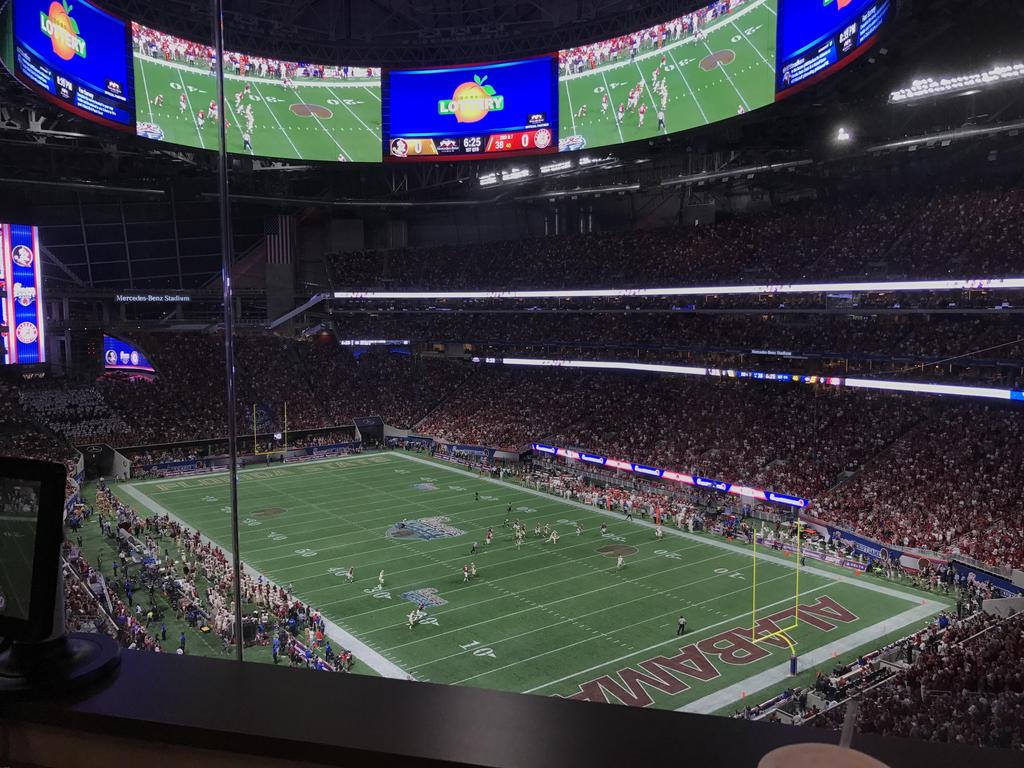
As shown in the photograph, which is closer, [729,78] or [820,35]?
[820,35]

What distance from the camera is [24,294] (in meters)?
34.2

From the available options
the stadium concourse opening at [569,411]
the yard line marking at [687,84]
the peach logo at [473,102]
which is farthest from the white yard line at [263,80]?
the yard line marking at [687,84]

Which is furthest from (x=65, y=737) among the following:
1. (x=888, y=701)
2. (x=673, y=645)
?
(x=673, y=645)

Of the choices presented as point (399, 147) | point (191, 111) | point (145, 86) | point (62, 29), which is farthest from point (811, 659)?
point (145, 86)

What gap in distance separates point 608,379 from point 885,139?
18.5 m

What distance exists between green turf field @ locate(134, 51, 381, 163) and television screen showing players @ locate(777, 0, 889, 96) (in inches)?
925

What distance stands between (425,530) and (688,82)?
77.4ft

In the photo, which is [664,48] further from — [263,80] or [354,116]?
[263,80]

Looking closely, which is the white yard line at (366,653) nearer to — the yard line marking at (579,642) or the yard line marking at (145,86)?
the yard line marking at (579,642)

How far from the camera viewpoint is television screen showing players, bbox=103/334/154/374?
47.3 m

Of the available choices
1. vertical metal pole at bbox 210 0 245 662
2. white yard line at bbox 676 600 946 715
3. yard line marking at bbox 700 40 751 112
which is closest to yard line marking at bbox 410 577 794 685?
white yard line at bbox 676 600 946 715

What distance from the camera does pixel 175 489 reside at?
35781 millimetres

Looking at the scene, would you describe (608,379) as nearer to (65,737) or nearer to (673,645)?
(673,645)

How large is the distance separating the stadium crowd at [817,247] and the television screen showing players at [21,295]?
2479 cm
